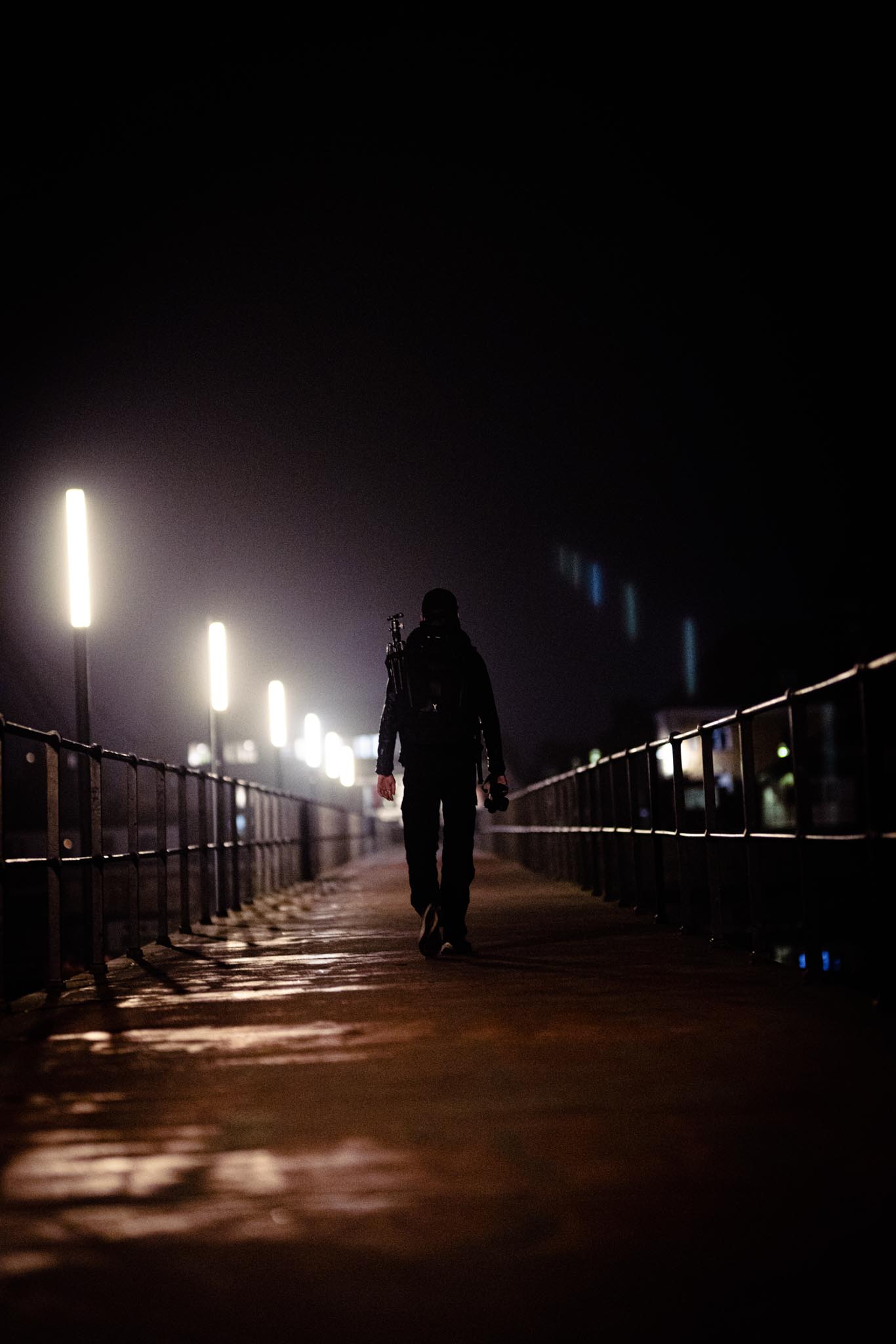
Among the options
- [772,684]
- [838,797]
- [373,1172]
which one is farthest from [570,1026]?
[772,684]

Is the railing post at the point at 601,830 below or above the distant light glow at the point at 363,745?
below

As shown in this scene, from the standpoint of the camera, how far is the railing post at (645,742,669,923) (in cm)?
897

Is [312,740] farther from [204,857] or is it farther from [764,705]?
[764,705]

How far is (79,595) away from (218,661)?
7.55 meters

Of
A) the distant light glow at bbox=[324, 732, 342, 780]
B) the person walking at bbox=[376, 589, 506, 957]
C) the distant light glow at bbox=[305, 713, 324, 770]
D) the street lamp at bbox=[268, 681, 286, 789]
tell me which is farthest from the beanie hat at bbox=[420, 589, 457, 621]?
the distant light glow at bbox=[324, 732, 342, 780]

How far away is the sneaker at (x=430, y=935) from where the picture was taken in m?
7.12

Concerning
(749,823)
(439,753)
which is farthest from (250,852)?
(749,823)

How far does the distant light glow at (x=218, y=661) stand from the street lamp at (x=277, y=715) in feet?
16.0

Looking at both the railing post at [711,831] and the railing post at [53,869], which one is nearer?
the railing post at [53,869]

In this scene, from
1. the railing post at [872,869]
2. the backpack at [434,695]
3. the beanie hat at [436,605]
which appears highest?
the beanie hat at [436,605]

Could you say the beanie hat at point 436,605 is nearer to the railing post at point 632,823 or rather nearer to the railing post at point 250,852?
the railing post at point 632,823

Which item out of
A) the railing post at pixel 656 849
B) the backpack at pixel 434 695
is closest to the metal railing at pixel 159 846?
the backpack at pixel 434 695

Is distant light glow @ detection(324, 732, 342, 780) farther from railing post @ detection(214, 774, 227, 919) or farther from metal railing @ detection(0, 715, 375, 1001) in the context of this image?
railing post @ detection(214, 774, 227, 919)

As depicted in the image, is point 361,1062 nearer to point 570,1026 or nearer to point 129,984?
point 570,1026
